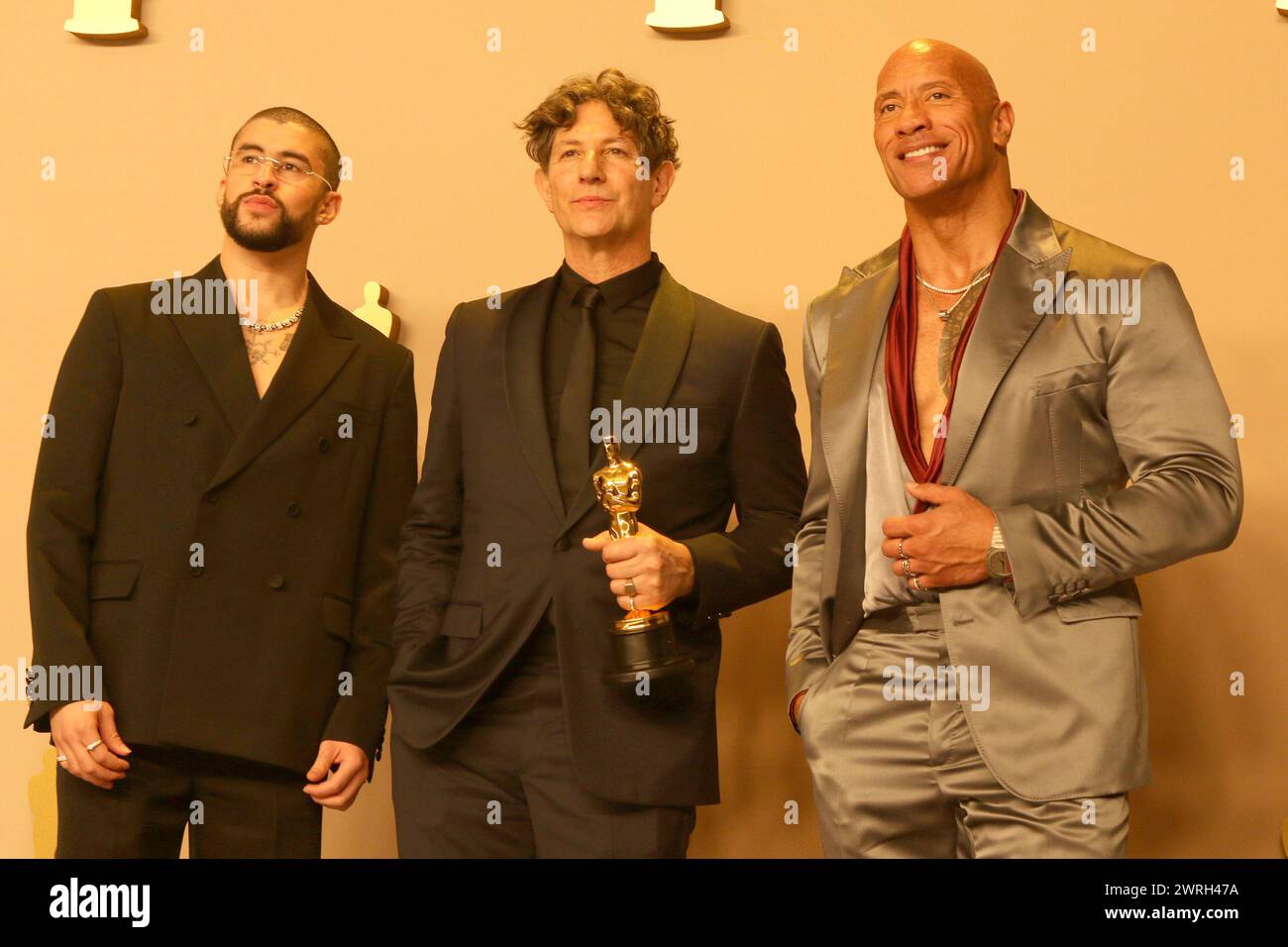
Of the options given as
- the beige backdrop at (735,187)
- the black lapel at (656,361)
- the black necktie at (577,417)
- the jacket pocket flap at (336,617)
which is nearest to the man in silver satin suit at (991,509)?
the black lapel at (656,361)

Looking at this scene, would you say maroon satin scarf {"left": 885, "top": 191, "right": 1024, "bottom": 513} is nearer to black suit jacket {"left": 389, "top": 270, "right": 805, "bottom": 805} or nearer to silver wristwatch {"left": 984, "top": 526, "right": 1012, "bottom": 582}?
silver wristwatch {"left": 984, "top": 526, "right": 1012, "bottom": 582}

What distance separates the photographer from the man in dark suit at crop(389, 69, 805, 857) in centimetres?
309

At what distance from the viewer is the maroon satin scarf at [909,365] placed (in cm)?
283

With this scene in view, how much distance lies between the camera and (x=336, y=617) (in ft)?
10.9

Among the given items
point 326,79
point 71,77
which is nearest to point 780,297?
point 326,79

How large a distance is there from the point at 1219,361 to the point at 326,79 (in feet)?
8.94

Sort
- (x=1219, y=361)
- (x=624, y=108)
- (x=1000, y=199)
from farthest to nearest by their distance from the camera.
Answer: (x=1219, y=361), (x=624, y=108), (x=1000, y=199)

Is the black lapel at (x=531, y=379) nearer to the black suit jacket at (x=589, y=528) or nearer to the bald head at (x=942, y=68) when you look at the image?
the black suit jacket at (x=589, y=528)

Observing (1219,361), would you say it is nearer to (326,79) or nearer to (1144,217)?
(1144,217)

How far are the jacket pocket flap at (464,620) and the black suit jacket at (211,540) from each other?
23 centimetres

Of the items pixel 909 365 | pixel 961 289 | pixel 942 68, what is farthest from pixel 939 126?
pixel 909 365

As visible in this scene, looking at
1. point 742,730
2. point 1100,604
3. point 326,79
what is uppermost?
point 326,79

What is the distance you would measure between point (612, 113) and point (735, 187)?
126 centimetres

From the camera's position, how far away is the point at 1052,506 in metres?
2.73
